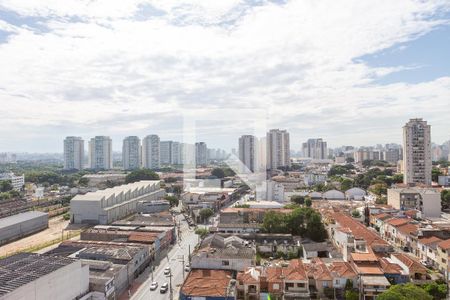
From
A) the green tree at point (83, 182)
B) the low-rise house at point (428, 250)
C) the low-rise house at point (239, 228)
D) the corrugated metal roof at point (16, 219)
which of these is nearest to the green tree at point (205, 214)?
the low-rise house at point (239, 228)

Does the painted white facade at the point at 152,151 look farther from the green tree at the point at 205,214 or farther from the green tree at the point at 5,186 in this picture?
the green tree at the point at 205,214

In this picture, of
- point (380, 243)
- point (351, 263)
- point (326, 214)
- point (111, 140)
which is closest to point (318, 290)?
point (351, 263)

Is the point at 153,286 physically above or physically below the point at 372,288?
below

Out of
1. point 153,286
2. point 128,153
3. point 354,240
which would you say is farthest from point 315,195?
point 128,153

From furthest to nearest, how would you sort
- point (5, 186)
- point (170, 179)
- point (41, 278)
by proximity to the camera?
point (170, 179)
point (5, 186)
point (41, 278)

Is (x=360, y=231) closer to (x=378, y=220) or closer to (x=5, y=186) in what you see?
(x=378, y=220)

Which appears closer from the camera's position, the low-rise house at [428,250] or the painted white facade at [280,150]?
the low-rise house at [428,250]

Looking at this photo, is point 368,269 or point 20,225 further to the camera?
point 20,225
